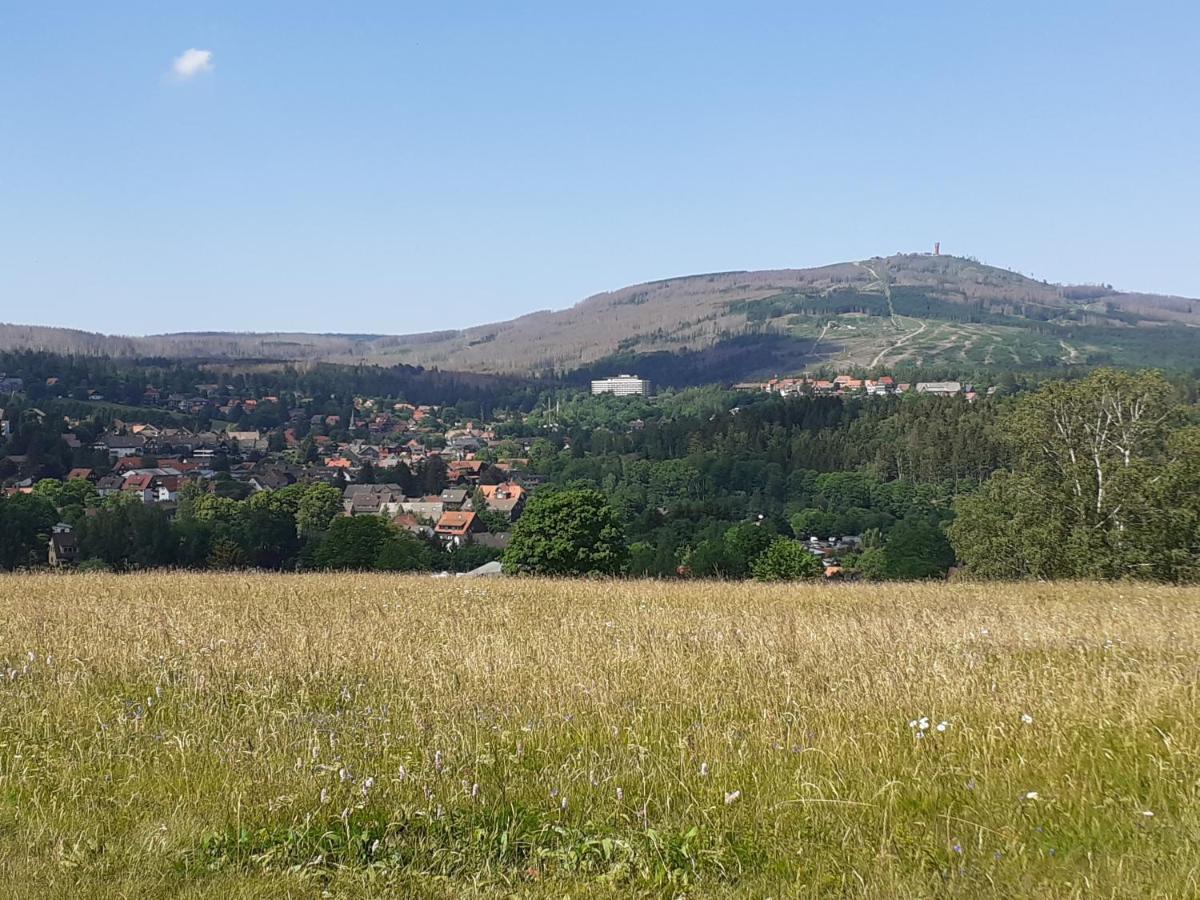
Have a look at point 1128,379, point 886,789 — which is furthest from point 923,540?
point 886,789

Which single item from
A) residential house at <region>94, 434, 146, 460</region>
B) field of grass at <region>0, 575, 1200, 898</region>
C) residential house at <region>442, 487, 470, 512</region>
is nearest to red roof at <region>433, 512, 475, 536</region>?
residential house at <region>442, 487, 470, 512</region>

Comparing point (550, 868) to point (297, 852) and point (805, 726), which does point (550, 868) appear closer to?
point (297, 852)

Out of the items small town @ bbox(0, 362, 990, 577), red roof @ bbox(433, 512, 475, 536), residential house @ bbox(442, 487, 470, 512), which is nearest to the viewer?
small town @ bbox(0, 362, 990, 577)

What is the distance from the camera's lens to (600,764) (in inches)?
242

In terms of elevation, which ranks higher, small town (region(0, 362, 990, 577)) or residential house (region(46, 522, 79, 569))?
residential house (region(46, 522, 79, 569))

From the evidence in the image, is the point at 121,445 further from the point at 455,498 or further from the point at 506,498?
the point at 506,498

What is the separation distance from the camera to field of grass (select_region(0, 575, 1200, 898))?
4.79m

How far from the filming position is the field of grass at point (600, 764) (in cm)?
479

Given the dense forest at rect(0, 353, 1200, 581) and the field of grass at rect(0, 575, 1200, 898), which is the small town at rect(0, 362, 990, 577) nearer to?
the dense forest at rect(0, 353, 1200, 581)

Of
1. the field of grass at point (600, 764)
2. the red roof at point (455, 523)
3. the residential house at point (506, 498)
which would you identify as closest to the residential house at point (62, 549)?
the red roof at point (455, 523)

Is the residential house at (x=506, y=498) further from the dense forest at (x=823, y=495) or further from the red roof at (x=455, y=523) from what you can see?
the dense forest at (x=823, y=495)

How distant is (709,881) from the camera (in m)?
4.76

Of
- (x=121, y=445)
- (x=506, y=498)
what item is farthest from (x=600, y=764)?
(x=121, y=445)

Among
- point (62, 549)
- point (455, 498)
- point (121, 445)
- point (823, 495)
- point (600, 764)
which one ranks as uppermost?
point (600, 764)
